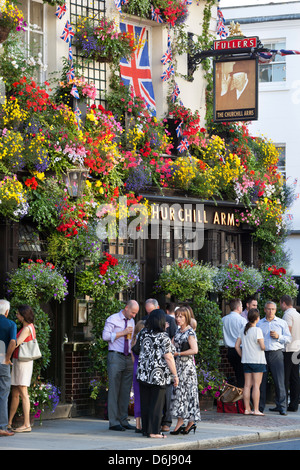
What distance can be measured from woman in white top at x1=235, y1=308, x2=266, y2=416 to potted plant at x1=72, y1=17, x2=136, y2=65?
530 centimetres

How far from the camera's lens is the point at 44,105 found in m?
16.4

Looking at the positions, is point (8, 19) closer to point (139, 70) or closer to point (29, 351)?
point (139, 70)

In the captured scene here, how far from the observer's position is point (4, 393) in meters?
14.0

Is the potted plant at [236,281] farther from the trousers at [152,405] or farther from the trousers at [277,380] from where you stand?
the trousers at [152,405]

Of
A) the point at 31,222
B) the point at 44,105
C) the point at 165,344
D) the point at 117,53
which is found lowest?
the point at 165,344

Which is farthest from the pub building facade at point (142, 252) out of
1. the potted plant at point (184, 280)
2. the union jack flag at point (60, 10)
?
the union jack flag at point (60, 10)

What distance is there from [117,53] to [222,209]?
410 centimetres

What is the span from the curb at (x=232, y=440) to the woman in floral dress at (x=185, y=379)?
511 millimetres

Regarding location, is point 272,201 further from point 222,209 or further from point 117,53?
point 117,53

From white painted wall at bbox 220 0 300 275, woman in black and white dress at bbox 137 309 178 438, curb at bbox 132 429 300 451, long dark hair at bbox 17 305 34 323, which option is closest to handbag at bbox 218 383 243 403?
curb at bbox 132 429 300 451

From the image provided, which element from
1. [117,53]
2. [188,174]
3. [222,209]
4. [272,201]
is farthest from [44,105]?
[272,201]

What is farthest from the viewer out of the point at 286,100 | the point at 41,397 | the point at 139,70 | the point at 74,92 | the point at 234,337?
the point at 286,100

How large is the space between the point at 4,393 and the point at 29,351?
790 millimetres

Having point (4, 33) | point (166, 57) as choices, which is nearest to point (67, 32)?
point (4, 33)
